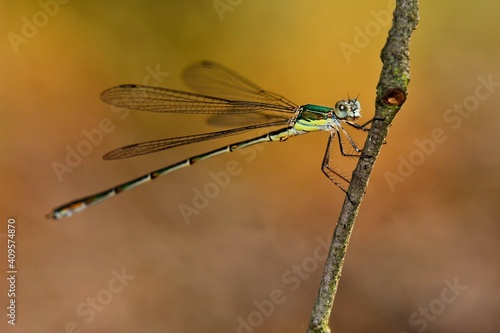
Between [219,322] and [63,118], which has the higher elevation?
[63,118]

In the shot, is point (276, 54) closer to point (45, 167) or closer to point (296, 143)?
point (296, 143)

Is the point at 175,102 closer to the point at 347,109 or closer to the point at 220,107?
the point at 220,107

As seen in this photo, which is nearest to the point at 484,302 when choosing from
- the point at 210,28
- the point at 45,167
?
the point at 210,28

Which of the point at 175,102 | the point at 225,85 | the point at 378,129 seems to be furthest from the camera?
the point at 175,102
